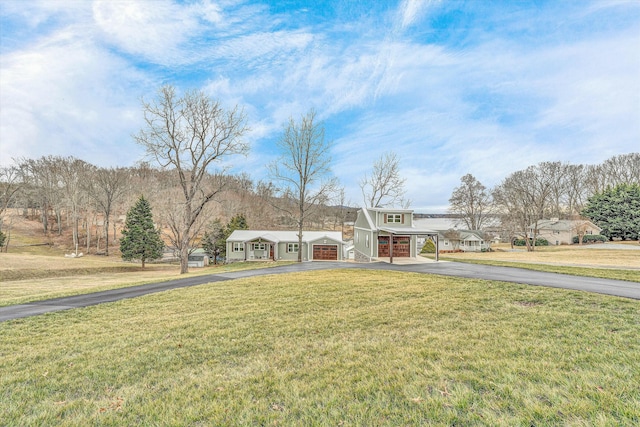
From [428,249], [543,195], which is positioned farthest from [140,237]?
[543,195]

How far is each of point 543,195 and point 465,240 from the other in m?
12.7

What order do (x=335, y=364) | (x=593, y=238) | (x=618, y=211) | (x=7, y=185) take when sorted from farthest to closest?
1. (x=593, y=238)
2. (x=618, y=211)
3. (x=7, y=185)
4. (x=335, y=364)

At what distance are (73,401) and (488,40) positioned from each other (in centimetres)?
1812

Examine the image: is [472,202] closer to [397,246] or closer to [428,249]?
[428,249]

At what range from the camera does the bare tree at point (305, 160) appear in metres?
26.2

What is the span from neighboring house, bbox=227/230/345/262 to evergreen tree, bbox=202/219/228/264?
12.0 feet

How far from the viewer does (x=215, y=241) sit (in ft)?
122

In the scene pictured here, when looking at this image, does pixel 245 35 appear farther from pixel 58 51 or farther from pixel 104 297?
pixel 104 297

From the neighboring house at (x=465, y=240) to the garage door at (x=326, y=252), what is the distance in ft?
72.4

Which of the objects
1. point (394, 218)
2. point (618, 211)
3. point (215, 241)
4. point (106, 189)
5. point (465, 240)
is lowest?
point (465, 240)

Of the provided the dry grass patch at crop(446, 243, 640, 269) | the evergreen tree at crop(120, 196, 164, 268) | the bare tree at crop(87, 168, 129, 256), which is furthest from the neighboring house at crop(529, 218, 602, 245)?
the bare tree at crop(87, 168, 129, 256)

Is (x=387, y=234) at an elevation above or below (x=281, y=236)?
above

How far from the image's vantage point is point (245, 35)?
47.5 feet

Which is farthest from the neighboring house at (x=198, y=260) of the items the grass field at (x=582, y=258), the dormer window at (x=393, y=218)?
the grass field at (x=582, y=258)
